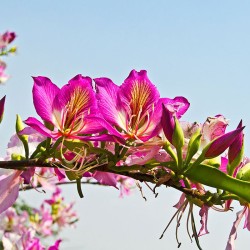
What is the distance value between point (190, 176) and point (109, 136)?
0.42ft

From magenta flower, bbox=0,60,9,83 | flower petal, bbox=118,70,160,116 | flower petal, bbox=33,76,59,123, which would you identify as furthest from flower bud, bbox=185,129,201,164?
magenta flower, bbox=0,60,9,83

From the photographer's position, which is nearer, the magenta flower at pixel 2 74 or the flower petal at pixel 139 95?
the flower petal at pixel 139 95

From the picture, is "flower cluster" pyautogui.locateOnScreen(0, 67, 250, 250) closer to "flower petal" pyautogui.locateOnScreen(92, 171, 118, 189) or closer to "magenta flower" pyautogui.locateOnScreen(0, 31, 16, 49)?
"flower petal" pyautogui.locateOnScreen(92, 171, 118, 189)

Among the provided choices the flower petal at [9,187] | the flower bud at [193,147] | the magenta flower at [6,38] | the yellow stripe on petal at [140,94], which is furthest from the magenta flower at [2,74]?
the flower bud at [193,147]

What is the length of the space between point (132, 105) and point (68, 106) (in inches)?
3.9

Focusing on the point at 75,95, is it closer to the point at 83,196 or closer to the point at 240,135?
the point at 83,196

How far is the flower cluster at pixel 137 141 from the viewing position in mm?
927

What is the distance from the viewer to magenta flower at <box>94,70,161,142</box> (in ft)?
3.19

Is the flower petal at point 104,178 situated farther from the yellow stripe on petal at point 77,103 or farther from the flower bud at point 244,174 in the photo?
the flower bud at point 244,174

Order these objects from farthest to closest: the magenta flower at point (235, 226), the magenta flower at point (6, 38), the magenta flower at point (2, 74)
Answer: the magenta flower at point (2, 74) < the magenta flower at point (6, 38) < the magenta flower at point (235, 226)

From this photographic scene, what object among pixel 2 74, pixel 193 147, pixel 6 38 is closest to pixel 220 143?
pixel 193 147

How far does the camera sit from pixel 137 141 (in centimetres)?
96

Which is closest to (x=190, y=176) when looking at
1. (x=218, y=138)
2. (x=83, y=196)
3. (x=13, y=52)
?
(x=218, y=138)

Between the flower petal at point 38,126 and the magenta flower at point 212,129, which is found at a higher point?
the magenta flower at point 212,129
